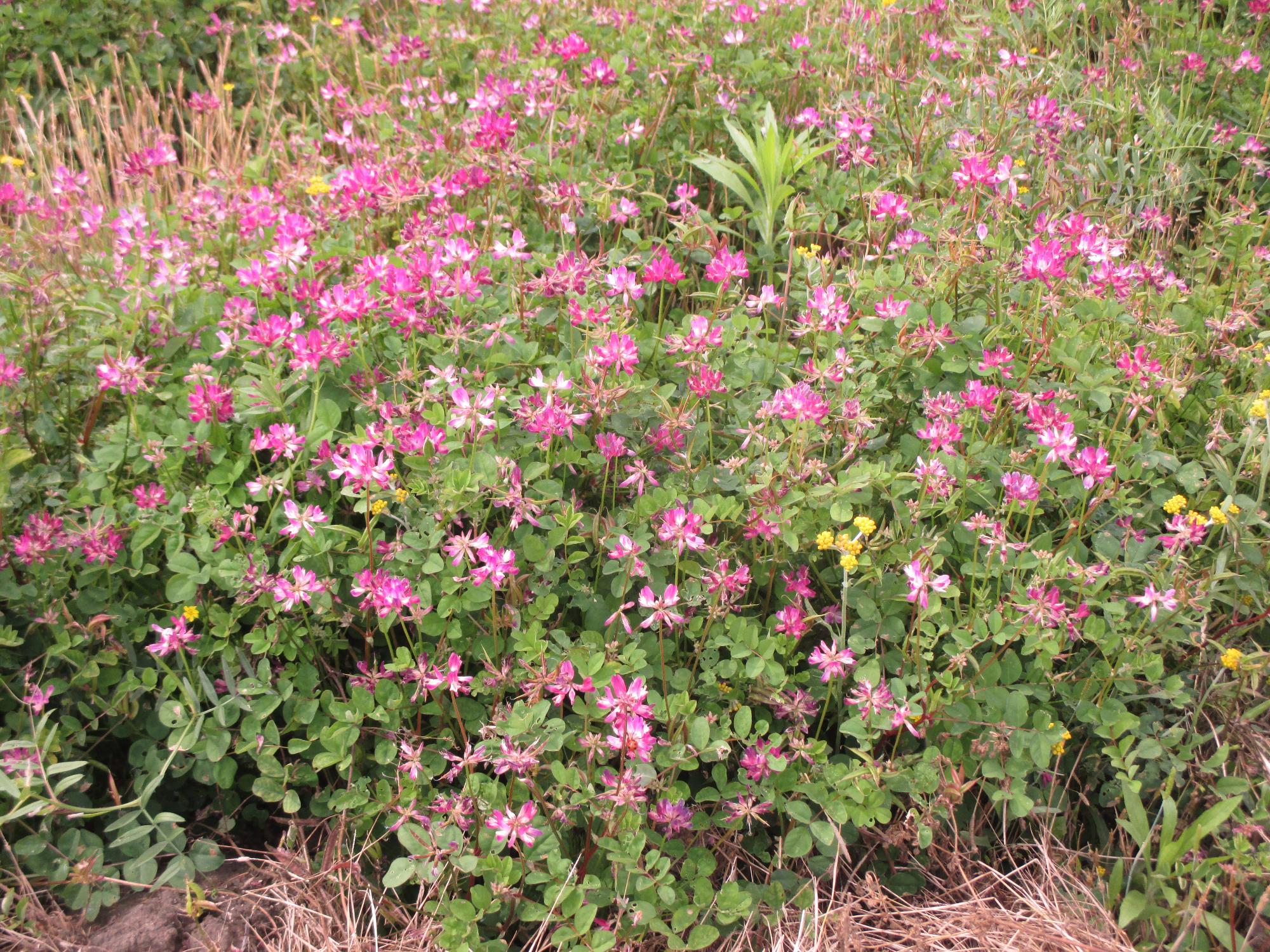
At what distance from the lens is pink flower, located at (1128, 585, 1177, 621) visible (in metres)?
1.84

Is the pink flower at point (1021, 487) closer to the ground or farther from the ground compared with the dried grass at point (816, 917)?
farther from the ground

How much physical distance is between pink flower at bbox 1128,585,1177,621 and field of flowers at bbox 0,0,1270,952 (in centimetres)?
2

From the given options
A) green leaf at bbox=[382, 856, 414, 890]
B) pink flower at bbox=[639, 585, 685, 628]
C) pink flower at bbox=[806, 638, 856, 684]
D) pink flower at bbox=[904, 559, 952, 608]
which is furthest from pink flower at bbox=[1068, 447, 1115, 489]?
green leaf at bbox=[382, 856, 414, 890]

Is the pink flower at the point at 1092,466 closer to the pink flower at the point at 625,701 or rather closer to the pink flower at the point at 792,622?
the pink flower at the point at 792,622

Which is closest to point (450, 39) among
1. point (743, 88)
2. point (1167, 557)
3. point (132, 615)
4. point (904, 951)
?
point (743, 88)

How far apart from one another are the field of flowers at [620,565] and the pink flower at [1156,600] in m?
0.02

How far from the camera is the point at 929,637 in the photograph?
2002 millimetres

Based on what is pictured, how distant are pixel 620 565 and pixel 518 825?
20.4 inches

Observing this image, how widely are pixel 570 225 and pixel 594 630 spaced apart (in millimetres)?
1141

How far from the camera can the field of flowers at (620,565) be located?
6.07ft

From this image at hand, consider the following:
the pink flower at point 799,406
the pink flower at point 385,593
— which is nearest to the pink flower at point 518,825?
the pink flower at point 385,593

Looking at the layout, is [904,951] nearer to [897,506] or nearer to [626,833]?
[626,833]

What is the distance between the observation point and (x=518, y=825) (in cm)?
173

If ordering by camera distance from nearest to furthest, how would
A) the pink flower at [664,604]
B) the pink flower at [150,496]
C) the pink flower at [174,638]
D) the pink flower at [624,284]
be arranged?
1. the pink flower at [664,604]
2. the pink flower at [174,638]
3. the pink flower at [150,496]
4. the pink flower at [624,284]
